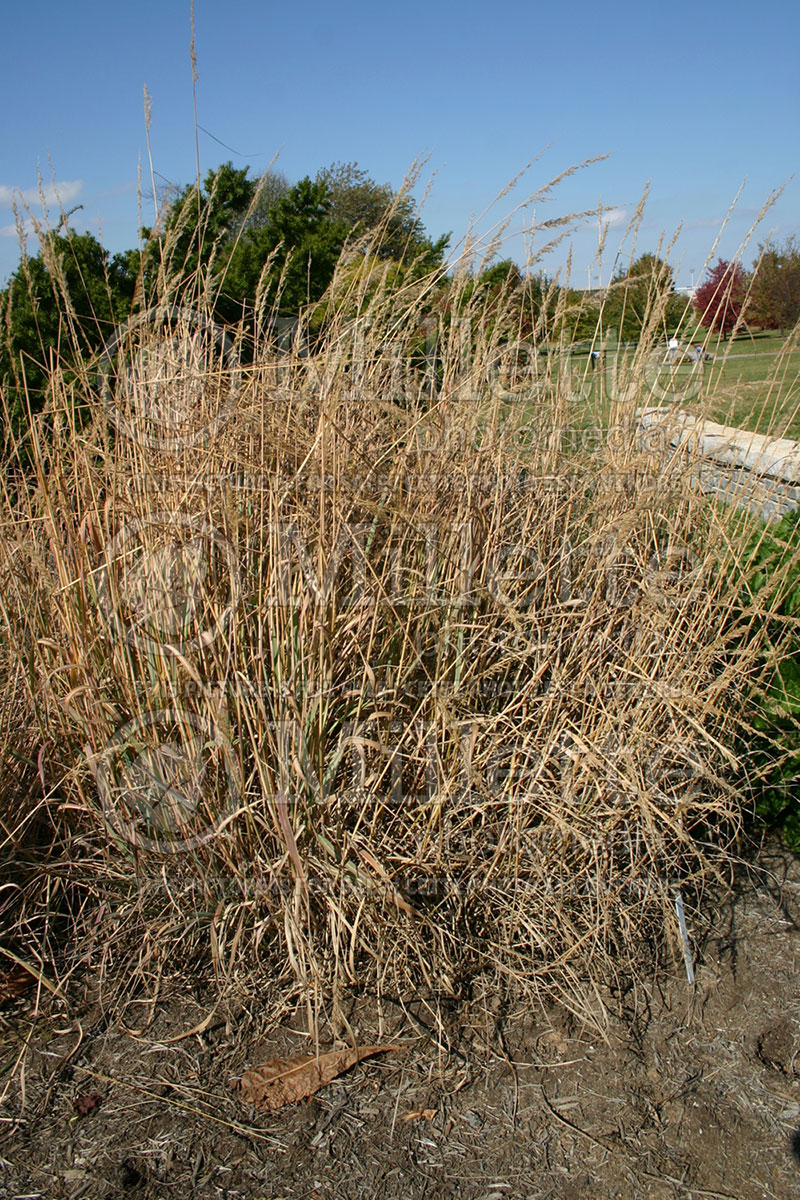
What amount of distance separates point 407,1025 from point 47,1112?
28.9 inches

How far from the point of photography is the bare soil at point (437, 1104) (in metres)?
1.52

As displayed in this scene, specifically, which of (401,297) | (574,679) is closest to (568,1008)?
(574,679)

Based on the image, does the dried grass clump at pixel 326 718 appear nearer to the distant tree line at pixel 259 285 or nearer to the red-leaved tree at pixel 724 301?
the distant tree line at pixel 259 285

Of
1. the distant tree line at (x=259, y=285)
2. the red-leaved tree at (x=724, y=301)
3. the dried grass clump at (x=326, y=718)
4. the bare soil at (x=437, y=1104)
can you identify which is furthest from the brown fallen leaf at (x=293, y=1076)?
the red-leaved tree at (x=724, y=301)

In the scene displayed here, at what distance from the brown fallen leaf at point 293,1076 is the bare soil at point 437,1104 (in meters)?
0.02

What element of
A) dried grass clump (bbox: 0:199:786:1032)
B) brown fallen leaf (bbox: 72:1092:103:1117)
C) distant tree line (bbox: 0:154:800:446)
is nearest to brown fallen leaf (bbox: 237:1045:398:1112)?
dried grass clump (bbox: 0:199:786:1032)

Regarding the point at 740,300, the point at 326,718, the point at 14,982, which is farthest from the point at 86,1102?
the point at 740,300

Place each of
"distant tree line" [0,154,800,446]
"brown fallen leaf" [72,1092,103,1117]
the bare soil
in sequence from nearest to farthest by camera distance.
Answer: the bare soil → "brown fallen leaf" [72,1092,103,1117] → "distant tree line" [0,154,800,446]

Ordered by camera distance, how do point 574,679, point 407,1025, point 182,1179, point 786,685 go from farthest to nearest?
1. point 786,685
2. point 574,679
3. point 407,1025
4. point 182,1179

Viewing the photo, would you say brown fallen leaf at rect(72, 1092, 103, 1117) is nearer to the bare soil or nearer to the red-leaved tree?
the bare soil

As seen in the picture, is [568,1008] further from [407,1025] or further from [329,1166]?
[329,1166]

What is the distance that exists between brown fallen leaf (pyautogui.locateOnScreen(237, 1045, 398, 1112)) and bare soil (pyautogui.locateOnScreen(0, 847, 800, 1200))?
0.07 ft

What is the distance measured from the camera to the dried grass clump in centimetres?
187

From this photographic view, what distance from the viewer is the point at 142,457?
2.01 metres
